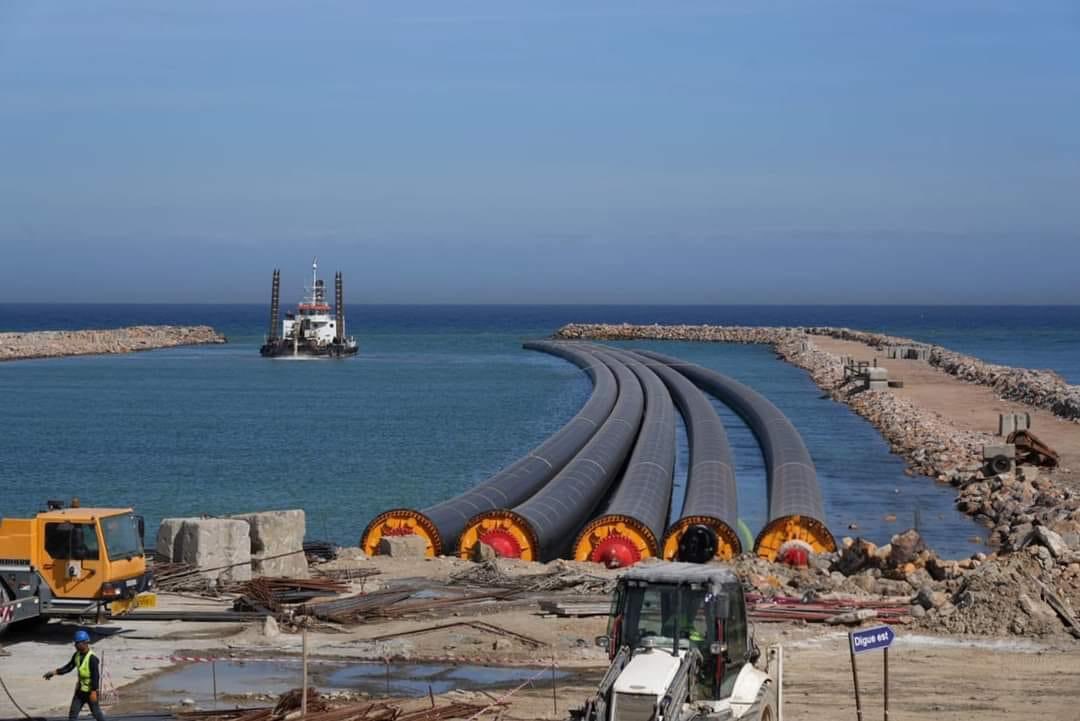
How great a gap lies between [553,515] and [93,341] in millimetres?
107413

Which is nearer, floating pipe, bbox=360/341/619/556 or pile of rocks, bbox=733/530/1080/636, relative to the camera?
pile of rocks, bbox=733/530/1080/636

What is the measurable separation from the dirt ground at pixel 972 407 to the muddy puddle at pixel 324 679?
24267mm

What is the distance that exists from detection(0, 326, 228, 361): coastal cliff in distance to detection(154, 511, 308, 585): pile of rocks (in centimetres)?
9569

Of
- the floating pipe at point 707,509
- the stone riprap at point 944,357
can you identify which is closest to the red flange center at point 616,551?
the floating pipe at point 707,509

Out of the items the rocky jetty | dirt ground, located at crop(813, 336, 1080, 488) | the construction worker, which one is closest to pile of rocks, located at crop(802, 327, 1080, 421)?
the rocky jetty

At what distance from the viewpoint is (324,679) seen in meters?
16.2

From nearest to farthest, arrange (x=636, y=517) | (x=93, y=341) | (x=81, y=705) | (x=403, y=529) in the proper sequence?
1. (x=81, y=705)
2. (x=636, y=517)
3. (x=403, y=529)
4. (x=93, y=341)

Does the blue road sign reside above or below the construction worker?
above

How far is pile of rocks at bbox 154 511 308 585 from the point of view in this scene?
2230 cm

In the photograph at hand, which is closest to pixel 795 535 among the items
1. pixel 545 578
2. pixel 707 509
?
pixel 707 509

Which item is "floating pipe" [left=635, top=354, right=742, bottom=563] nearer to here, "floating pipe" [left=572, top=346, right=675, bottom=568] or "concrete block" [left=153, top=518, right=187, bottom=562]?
"floating pipe" [left=572, top=346, right=675, bottom=568]

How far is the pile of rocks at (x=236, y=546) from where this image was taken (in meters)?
22.3

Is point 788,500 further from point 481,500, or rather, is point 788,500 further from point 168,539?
point 168,539

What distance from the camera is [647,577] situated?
11.6m
